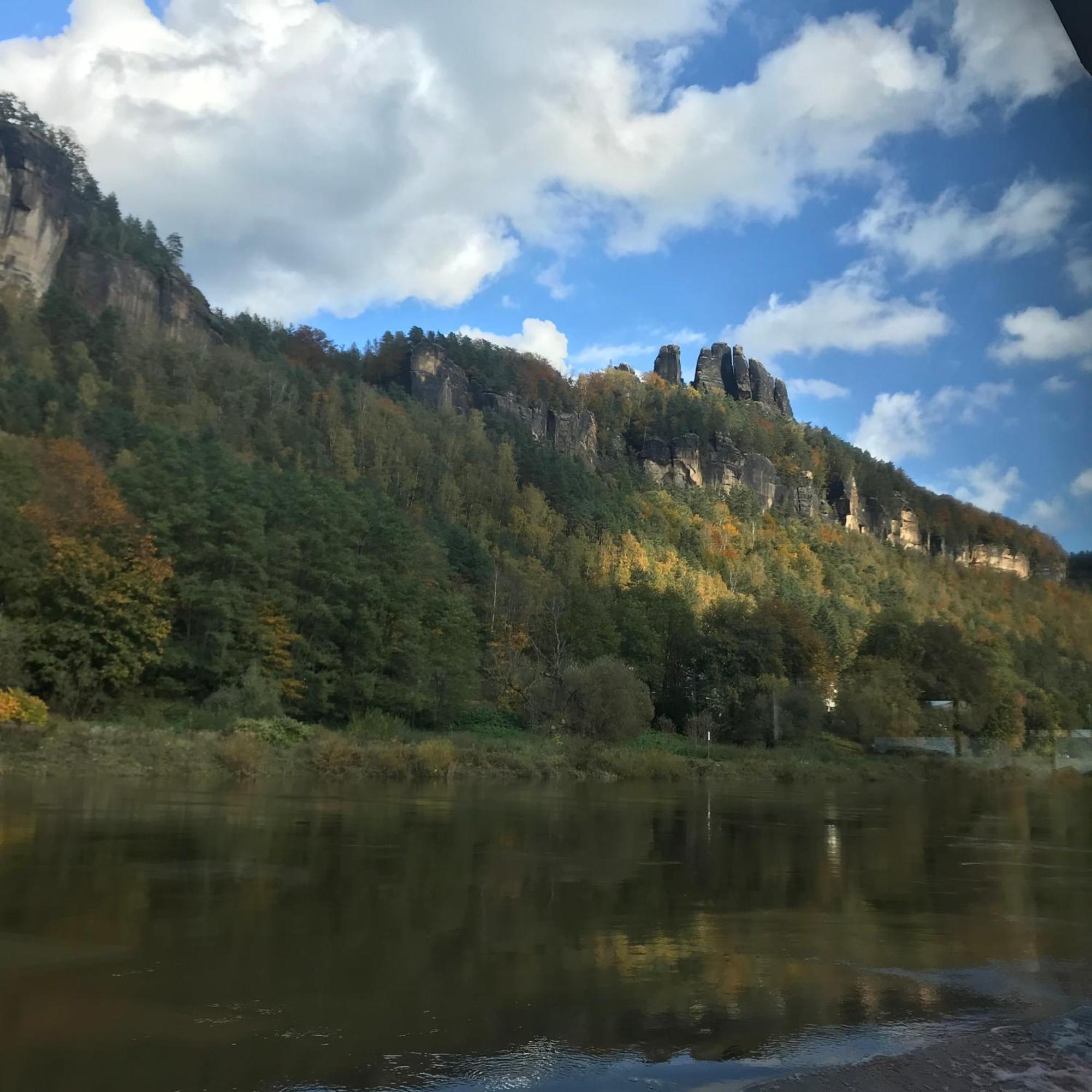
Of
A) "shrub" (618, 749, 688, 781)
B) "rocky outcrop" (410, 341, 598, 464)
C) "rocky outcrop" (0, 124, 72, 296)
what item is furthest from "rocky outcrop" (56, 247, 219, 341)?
"shrub" (618, 749, 688, 781)

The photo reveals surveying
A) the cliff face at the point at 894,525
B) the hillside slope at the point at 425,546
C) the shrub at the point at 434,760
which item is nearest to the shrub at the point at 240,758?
the shrub at the point at 434,760

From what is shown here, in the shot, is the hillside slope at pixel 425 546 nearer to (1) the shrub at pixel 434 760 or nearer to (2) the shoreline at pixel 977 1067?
(1) the shrub at pixel 434 760

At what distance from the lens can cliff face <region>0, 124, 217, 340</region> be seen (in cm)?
9038

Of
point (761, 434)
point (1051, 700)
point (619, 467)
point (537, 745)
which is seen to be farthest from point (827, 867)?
point (761, 434)

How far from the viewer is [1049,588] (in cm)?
9362

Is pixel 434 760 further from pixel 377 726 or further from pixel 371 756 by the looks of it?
pixel 377 726

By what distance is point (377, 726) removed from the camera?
35.0m

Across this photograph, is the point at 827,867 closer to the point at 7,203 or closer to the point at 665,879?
the point at 665,879

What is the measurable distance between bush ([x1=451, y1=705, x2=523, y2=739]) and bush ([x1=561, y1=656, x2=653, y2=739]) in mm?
3712

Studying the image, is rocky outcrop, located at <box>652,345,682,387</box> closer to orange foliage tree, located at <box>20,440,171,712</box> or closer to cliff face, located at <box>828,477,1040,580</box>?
cliff face, located at <box>828,477,1040,580</box>

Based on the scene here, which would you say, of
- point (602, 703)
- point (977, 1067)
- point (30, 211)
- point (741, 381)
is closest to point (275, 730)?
point (602, 703)

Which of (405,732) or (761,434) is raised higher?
(761,434)

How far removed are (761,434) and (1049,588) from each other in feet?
217

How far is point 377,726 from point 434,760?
7.54m
